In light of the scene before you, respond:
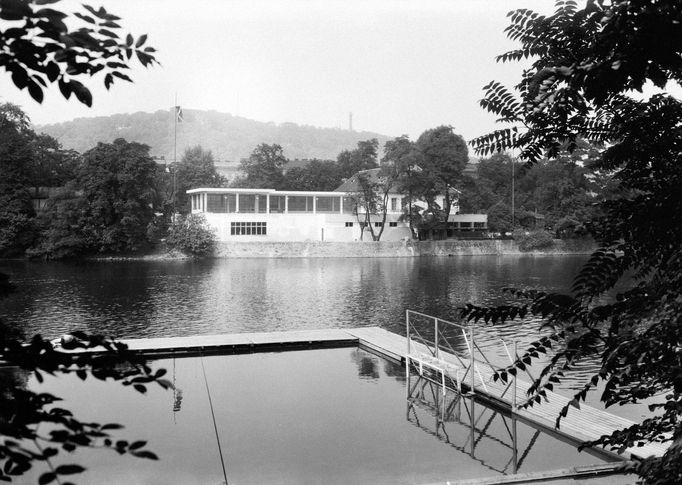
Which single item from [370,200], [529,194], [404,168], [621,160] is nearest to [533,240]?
[529,194]

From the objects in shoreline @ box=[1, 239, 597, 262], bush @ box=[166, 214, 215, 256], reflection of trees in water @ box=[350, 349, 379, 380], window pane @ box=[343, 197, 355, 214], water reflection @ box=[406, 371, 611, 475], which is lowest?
water reflection @ box=[406, 371, 611, 475]

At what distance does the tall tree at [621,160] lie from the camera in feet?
8.56

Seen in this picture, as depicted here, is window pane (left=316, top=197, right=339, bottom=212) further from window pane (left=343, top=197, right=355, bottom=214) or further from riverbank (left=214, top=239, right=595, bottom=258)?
riverbank (left=214, top=239, right=595, bottom=258)

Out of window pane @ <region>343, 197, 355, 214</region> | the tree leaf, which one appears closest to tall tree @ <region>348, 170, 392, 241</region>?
window pane @ <region>343, 197, 355, 214</region>

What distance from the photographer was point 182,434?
1225cm

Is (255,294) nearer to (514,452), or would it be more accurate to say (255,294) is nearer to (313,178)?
(514,452)

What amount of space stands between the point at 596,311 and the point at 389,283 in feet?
122

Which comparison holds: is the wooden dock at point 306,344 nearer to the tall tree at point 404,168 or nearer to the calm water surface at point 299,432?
the calm water surface at point 299,432

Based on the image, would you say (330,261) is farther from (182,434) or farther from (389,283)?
(182,434)

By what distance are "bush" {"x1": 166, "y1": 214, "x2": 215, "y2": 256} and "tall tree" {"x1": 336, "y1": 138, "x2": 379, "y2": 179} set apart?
112 ft

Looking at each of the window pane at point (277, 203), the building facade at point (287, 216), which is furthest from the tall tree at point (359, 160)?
the window pane at point (277, 203)

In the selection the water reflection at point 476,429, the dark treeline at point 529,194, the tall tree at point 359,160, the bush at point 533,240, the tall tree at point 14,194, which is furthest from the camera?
the tall tree at point 359,160

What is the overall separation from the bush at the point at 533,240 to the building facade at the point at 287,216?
6927 mm

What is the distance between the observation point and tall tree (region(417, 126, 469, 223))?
214 feet
